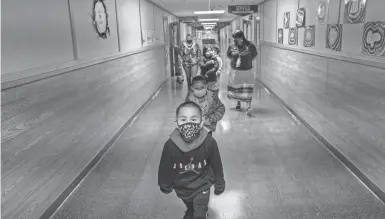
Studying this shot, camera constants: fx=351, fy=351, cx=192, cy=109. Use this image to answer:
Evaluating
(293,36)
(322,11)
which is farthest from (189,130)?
(293,36)

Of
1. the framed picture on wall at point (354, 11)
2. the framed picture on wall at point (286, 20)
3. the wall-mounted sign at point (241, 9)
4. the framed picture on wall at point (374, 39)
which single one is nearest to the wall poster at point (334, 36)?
the framed picture on wall at point (354, 11)

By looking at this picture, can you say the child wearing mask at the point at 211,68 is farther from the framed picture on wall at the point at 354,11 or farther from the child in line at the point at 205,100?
the child in line at the point at 205,100

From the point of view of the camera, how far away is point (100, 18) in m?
5.09

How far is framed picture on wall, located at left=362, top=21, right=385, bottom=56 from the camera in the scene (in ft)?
11.5

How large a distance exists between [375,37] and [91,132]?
350cm

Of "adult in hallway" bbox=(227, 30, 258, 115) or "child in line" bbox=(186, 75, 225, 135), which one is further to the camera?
"adult in hallway" bbox=(227, 30, 258, 115)

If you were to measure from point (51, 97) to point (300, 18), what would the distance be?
5.06 meters

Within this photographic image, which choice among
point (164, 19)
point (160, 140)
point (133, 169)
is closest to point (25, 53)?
point (133, 169)

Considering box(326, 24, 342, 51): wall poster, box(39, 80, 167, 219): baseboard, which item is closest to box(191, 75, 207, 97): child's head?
box(39, 80, 167, 219): baseboard

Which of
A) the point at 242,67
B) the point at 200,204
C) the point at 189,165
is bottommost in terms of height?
the point at 200,204

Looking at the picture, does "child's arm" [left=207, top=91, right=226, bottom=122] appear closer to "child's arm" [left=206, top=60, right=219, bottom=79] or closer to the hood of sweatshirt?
the hood of sweatshirt

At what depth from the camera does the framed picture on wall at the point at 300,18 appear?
6.51 metres

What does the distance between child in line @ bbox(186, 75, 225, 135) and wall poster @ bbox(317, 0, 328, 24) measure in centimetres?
268

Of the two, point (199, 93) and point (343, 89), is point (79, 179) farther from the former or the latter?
point (343, 89)
